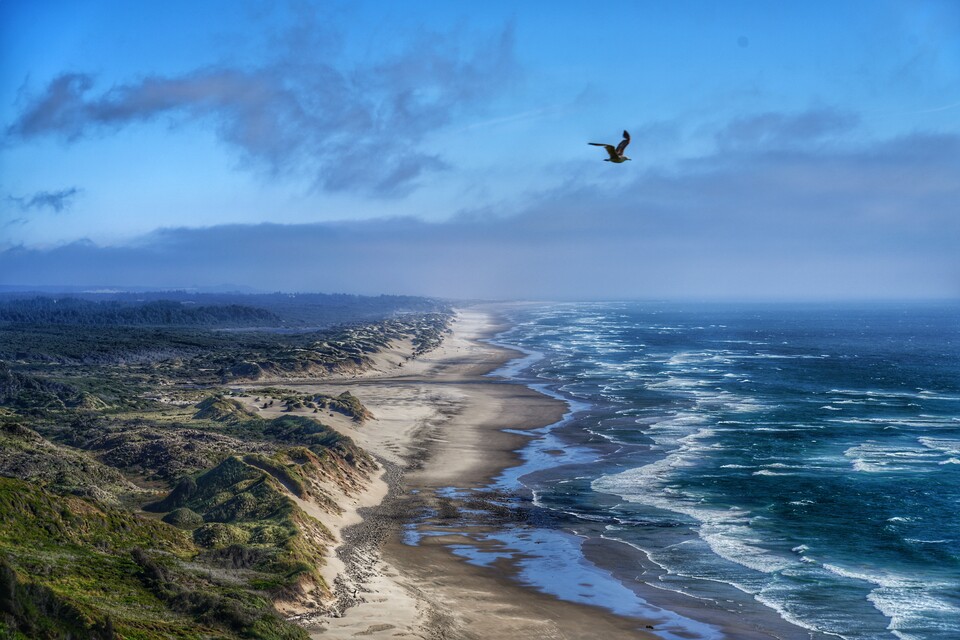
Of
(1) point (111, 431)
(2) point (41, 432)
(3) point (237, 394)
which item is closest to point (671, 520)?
(1) point (111, 431)

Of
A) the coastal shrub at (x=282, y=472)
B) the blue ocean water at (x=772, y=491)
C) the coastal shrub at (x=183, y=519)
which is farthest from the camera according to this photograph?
the coastal shrub at (x=282, y=472)

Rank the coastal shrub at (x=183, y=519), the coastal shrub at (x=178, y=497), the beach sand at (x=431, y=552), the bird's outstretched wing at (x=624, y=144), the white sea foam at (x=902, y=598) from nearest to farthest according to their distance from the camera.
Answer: the bird's outstretched wing at (x=624, y=144)
the beach sand at (x=431, y=552)
the white sea foam at (x=902, y=598)
the coastal shrub at (x=183, y=519)
the coastal shrub at (x=178, y=497)

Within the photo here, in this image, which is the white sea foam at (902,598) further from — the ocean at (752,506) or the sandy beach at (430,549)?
the sandy beach at (430,549)

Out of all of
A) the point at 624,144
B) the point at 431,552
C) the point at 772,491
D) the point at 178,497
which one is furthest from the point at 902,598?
the point at 178,497

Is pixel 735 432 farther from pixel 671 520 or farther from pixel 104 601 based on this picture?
pixel 104 601

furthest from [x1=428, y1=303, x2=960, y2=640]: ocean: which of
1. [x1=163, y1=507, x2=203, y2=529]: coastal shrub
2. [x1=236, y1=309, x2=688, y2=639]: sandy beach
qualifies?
[x1=163, y1=507, x2=203, y2=529]: coastal shrub

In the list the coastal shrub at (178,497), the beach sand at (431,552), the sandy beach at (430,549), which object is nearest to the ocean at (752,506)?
the beach sand at (431,552)
